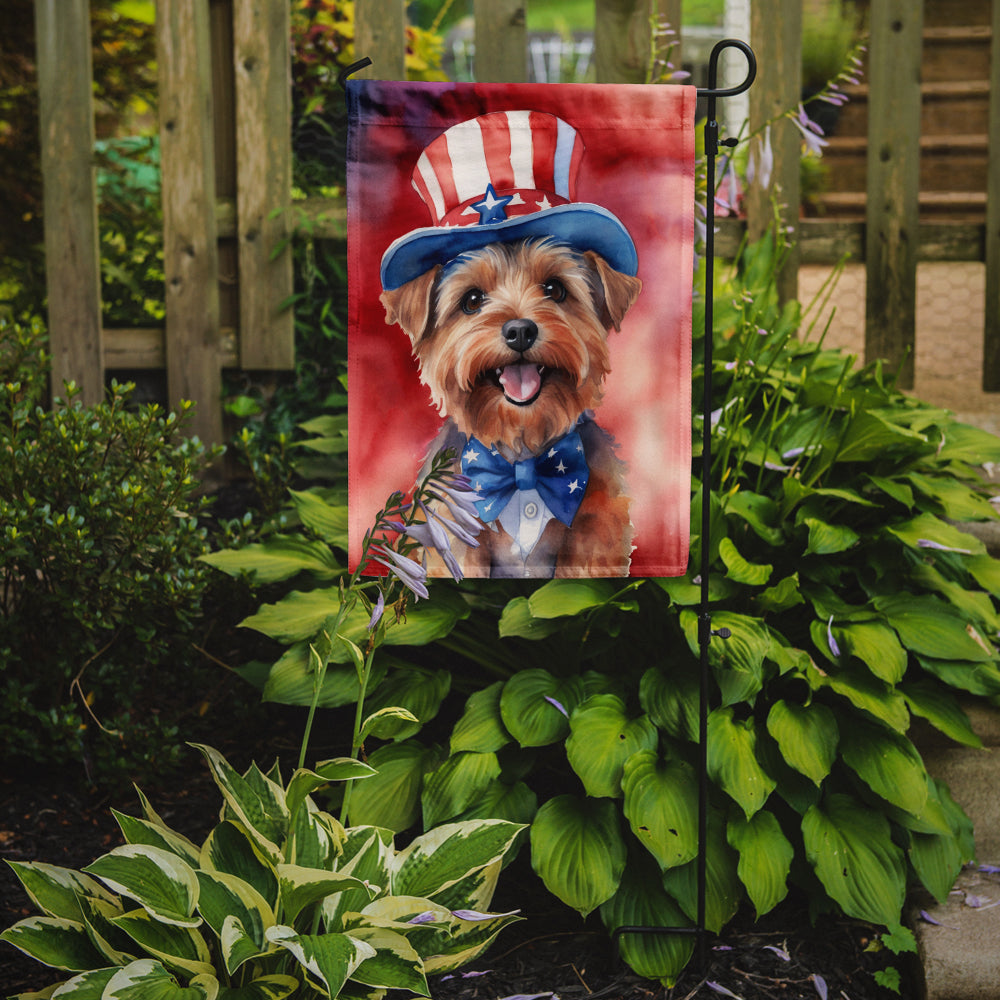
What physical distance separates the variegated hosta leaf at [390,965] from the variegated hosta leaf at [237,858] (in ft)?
0.65

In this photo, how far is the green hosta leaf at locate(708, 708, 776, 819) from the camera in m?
1.80

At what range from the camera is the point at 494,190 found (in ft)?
5.66

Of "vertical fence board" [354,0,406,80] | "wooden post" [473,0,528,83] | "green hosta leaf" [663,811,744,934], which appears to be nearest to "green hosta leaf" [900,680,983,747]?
"green hosta leaf" [663,811,744,934]

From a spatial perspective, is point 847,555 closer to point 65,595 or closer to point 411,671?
point 411,671

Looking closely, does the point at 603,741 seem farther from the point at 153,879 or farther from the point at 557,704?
the point at 153,879

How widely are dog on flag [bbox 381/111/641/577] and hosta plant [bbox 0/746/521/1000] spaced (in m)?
0.50

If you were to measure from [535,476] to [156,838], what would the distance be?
885 mm

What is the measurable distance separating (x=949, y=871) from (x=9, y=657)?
2013mm

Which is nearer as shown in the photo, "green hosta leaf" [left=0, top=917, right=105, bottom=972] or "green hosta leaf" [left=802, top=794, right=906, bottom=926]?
"green hosta leaf" [left=0, top=917, right=105, bottom=972]

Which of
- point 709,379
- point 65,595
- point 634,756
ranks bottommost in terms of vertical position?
point 634,756

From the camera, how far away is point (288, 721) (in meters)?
2.48

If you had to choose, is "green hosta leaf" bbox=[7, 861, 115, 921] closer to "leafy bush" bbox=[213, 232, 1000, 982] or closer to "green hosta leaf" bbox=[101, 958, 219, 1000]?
"green hosta leaf" bbox=[101, 958, 219, 1000]

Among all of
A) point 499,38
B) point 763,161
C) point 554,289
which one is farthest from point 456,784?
point 499,38

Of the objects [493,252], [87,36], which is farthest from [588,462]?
[87,36]
